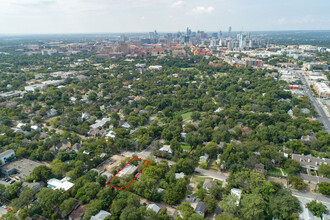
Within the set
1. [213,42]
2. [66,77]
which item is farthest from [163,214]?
[213,42]

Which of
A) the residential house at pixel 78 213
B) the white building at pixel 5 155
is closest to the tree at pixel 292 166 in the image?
the residential house at pixel 78 213

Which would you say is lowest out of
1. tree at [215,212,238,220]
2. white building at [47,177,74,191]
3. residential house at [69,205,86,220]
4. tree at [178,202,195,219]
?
residential house at [69,205,86,220]

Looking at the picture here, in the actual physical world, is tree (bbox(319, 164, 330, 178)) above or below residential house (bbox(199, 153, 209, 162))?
above

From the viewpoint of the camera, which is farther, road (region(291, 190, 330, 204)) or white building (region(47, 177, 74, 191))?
white building (region(47, 177, 74, 191))

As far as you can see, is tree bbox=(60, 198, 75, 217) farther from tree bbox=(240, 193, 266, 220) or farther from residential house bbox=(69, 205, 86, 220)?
tree bbox=(240, 193, 266, 220)

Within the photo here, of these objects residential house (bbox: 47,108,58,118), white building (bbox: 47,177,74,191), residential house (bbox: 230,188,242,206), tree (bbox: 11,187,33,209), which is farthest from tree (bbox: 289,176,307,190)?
residential house (bbox: 47,108,58,118)

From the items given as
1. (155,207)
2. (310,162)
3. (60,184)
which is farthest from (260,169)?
(60,184)
